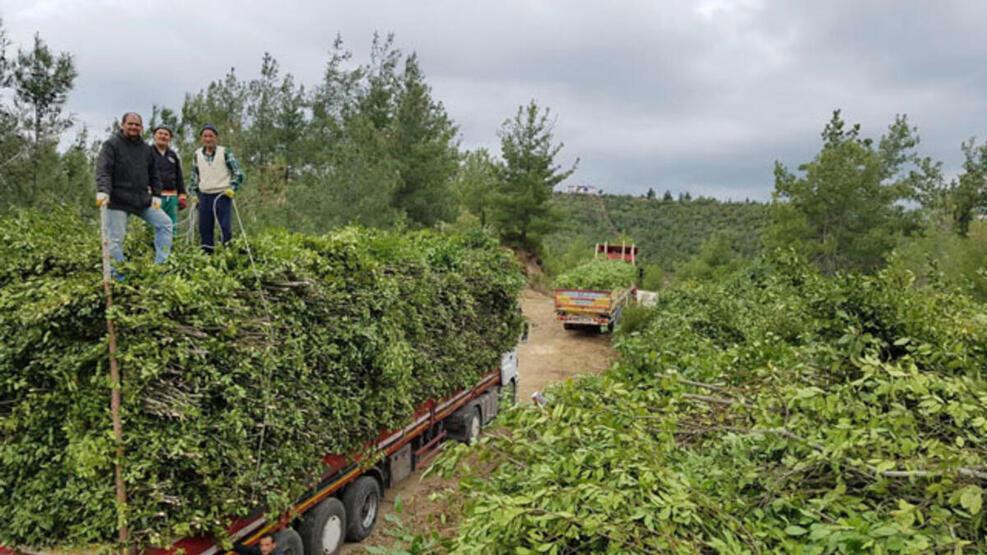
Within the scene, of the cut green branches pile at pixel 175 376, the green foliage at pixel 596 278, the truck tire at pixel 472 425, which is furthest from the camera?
the green foliage at pixel 596 278

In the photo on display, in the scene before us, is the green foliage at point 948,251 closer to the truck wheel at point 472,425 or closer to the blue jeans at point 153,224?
the truck wheel at point 472,425

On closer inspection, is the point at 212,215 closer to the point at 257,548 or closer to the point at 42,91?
the point at 257,548

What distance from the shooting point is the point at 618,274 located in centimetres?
2411

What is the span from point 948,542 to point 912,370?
125cm

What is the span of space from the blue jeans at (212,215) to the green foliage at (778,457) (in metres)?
4.82

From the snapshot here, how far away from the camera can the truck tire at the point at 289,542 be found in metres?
5.66

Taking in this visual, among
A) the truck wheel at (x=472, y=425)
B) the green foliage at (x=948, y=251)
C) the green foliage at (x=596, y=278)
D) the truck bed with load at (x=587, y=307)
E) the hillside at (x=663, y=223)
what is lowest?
the truck wheel at (x=472, y=425)

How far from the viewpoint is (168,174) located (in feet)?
22.8

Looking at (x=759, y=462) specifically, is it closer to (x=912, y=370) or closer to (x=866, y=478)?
(x=866, y=478)

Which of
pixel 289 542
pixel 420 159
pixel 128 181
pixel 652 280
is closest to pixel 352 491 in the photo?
pixel 289 542

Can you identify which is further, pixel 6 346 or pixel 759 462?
pixel 6 346

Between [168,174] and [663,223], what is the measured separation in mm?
69099

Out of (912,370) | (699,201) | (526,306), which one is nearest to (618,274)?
(526,306)

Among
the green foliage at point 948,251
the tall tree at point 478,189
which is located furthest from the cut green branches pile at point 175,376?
the tall tree at point 478,189
